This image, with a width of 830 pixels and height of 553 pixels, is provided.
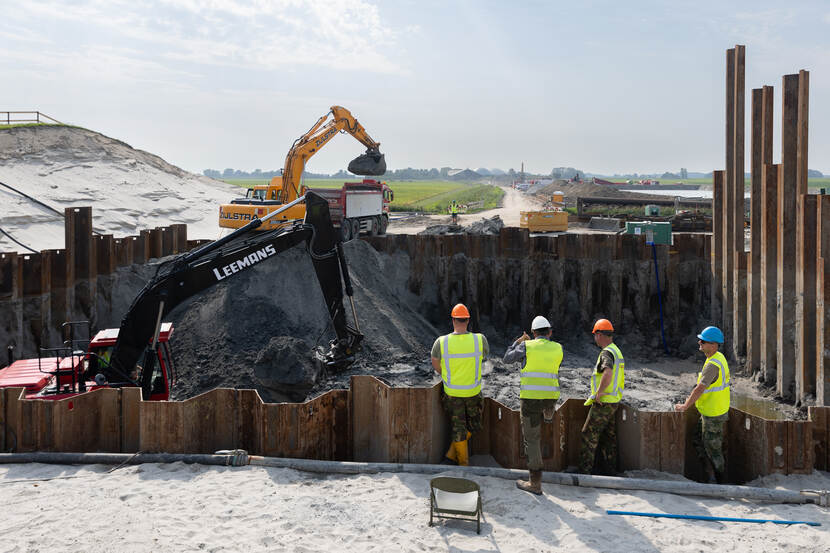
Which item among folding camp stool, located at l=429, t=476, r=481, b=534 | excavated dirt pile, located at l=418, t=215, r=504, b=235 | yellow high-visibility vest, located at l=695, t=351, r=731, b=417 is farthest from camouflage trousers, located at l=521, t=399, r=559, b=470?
excavated dirt pile, located at l=418, t=215, r=504, b=235

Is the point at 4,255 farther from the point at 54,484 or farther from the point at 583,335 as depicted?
the point at 583,335

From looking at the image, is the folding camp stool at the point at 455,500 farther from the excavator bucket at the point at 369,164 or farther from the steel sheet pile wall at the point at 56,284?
the excavator bucket at the point at 369,164

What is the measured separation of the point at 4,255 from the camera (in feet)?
50.2

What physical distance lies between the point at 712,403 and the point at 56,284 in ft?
46.8

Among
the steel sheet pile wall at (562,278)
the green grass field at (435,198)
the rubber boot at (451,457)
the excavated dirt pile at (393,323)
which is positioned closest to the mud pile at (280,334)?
the excavated dirt pile at (393,323)

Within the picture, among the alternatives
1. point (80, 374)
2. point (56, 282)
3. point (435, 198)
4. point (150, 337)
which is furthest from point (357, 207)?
point (435, 198)

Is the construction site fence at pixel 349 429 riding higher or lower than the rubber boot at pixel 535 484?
higher

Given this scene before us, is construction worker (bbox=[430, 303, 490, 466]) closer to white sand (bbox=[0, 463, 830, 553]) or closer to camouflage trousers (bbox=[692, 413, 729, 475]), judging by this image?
white sand (bbox=[0, 463, 830, 553])

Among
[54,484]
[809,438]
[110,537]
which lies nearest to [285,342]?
[54,484]

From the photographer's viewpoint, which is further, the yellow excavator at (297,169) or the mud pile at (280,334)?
the yellow excavator at (297,169)

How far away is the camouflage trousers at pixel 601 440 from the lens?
8116mm

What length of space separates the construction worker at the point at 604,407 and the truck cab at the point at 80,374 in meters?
6.14

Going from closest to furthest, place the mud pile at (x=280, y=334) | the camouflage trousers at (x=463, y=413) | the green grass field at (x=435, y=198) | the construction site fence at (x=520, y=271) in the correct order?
the camouflage trousers at (x=463, y=413)
the mud pile at (x=280, y=334)
the construction site fence at (x=520, y=271)
the green grass field at (x=435, y=198)

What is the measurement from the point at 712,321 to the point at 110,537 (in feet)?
54.9
